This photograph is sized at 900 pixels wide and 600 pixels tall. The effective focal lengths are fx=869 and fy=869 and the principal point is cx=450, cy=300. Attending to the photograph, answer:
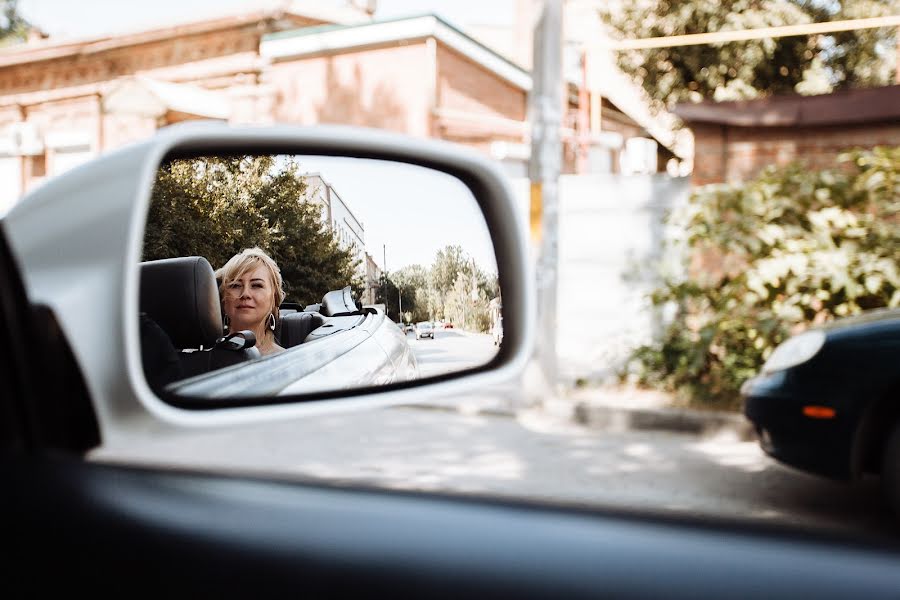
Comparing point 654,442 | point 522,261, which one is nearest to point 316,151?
point 522,261

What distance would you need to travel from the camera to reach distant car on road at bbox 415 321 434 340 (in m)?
1.35

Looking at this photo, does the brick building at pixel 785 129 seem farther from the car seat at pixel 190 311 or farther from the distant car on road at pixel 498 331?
the car seat at pixel 190 311

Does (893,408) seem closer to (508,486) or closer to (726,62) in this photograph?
(508,486)

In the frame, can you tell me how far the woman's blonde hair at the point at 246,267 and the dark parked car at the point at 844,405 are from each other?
343cm

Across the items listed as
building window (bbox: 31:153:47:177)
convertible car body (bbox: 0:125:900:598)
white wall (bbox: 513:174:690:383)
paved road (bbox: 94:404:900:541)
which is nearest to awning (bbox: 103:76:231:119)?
building window (bbox: 31:153:47:177)

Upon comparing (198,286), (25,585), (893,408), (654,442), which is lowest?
(654,442)

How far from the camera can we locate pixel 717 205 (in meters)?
7.30

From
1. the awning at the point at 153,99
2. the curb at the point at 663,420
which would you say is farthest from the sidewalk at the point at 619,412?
the awning at the point at 153,99

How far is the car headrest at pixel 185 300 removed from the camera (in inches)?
43.6

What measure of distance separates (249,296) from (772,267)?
6.32 m

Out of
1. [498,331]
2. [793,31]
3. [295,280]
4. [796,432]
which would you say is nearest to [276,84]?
[793,31]

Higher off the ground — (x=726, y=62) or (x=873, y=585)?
(x=726, y=62)

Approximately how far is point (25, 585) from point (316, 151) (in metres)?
0.69

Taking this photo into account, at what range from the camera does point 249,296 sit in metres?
1.19
